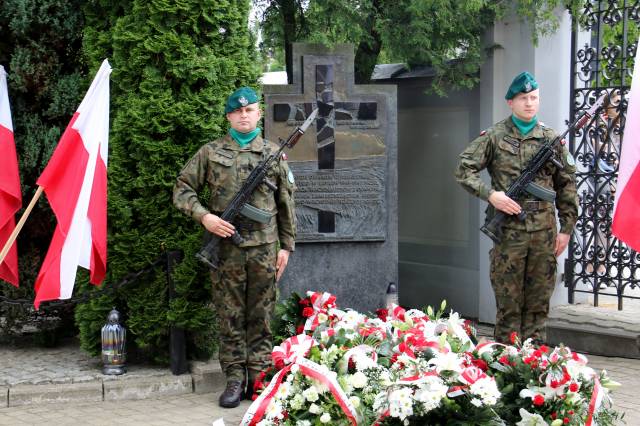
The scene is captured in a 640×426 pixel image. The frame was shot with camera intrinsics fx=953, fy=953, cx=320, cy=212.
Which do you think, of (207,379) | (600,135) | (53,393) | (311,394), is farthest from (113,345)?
(600,135)

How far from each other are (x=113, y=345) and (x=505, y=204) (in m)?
2.77

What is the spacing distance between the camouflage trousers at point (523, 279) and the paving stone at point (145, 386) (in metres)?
2.14

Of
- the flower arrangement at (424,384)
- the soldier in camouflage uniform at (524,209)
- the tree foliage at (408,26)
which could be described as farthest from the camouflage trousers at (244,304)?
the tree foliage at (408,26)

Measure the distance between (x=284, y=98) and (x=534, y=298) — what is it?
2.43m

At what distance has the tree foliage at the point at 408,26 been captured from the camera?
25.5ft

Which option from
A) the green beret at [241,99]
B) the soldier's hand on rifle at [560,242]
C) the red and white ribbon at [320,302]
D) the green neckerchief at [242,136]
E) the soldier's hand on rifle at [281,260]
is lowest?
the red and white ribbon at [320,302]

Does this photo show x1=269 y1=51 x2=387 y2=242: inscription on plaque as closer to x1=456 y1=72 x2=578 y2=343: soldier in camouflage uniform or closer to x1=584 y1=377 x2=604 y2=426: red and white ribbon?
x1=456 y1=72 x2=578 y2=343: soldier in camouflage uniform

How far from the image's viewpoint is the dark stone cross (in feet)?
24.0

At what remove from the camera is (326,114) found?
7.39m

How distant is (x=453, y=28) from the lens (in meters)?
7.97

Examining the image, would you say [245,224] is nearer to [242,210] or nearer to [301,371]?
[242,210]

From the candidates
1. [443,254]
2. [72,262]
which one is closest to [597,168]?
[443,254]

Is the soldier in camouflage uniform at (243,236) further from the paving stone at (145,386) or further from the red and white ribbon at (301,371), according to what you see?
the red and white ribbon at (301,371)

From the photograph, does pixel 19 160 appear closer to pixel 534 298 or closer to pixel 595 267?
pixel 534 298
